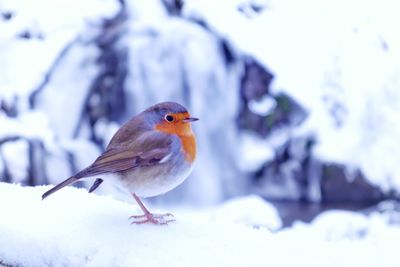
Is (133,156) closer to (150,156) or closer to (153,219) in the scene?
(150,156)

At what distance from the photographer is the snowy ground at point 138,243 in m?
2.09

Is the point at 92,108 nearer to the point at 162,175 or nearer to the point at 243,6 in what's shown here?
the point at 243,6

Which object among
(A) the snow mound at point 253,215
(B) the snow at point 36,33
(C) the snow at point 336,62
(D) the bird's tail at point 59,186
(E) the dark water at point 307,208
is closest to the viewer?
(D) the bird's tail at point 59,186

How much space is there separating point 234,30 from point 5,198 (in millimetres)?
5633

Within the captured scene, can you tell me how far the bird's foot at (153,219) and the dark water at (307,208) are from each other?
14.3 ft

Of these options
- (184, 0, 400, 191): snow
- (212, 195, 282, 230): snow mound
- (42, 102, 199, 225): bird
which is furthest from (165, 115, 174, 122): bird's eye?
(184, 0, 400, 191): snow

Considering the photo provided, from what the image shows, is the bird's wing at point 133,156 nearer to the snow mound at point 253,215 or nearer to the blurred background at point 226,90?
the snow mound at point 253,215

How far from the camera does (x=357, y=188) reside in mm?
7305

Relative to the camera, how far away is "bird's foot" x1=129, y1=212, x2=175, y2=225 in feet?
7.81

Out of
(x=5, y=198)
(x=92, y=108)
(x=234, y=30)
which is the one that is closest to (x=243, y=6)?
(x=234, y=30)

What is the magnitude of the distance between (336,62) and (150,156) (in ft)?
19.0

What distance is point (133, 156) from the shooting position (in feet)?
7.95

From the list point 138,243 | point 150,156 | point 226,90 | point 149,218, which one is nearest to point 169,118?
point 150,156

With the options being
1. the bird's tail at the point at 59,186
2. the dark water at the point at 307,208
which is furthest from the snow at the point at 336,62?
the bird's tail at the point at 59,186
